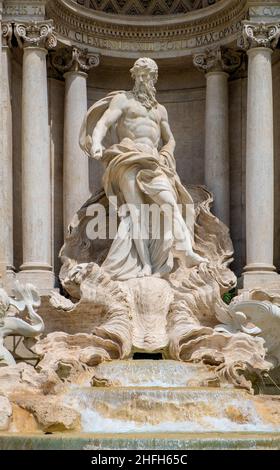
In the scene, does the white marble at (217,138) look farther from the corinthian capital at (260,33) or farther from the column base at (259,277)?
the column base at (259,277)

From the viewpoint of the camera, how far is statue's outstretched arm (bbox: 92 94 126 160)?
2048 centimetres

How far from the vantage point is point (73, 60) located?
22625mm

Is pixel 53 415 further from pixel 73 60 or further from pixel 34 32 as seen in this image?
pixel 73 60

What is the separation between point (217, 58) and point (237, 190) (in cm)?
278

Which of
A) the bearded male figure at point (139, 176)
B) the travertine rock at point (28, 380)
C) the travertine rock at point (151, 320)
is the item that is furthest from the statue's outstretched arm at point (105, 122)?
the travertine rock at point (28, 380)

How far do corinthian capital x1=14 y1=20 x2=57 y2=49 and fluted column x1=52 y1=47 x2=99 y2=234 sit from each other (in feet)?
4.37

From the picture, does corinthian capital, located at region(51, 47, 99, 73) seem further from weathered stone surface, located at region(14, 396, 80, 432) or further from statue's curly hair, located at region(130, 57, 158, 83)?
weathered stone surface, located at region(14, 396, 80, 432)

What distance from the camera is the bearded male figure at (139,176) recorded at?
20234 mm

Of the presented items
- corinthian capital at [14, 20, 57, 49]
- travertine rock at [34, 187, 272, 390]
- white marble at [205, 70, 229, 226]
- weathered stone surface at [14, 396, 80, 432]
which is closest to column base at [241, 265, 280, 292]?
travertine rock at [34, 187, 272, 390]

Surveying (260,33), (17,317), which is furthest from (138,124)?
(17,317)

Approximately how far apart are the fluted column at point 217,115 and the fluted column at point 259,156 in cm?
123

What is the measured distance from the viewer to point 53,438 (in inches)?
530

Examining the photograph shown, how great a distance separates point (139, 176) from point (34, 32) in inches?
144

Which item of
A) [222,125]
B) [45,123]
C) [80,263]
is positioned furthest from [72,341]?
[222,125]
